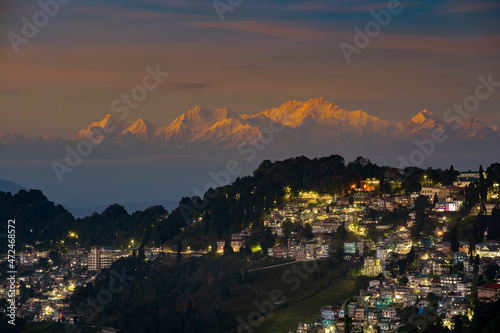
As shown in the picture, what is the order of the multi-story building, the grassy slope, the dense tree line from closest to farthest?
the grassy slope, the dense tree line, the multi-story building

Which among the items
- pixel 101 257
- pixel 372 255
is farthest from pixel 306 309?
pixel 101 257

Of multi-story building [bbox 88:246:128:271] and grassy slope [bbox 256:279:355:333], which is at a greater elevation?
multi-story building [bbox 88:246:128:271]

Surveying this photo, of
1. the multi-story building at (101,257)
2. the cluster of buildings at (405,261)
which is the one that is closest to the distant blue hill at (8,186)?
the multi-story building at (101,257)

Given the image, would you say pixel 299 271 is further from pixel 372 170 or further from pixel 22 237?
pixel 22 237

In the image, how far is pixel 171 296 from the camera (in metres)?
67.9

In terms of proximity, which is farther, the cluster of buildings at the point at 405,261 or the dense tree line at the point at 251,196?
the dense tree line at the point at 251,196

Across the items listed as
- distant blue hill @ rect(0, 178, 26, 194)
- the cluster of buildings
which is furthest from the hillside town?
distant blue hill @ rect(0, 178, 26, 194)

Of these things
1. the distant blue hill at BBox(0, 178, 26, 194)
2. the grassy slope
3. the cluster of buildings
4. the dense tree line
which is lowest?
the grassy slope

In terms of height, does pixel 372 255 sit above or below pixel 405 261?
above

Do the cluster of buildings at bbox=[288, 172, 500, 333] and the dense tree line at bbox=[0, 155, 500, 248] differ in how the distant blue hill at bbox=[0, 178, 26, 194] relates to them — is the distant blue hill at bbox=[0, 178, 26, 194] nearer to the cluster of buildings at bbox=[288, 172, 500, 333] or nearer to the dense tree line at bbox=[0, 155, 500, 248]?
the dense tree line at bbox=[0, 155, 500, 248]

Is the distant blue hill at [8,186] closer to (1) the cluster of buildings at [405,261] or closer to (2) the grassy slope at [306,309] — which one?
(1) the cluster of buildings at [405,261]

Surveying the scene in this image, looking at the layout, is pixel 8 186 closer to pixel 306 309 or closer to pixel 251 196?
pixel 251 196

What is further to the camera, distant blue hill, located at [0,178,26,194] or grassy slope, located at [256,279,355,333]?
distant blue hill, located at [0,178,26,194]

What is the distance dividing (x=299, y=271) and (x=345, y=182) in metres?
14.3
